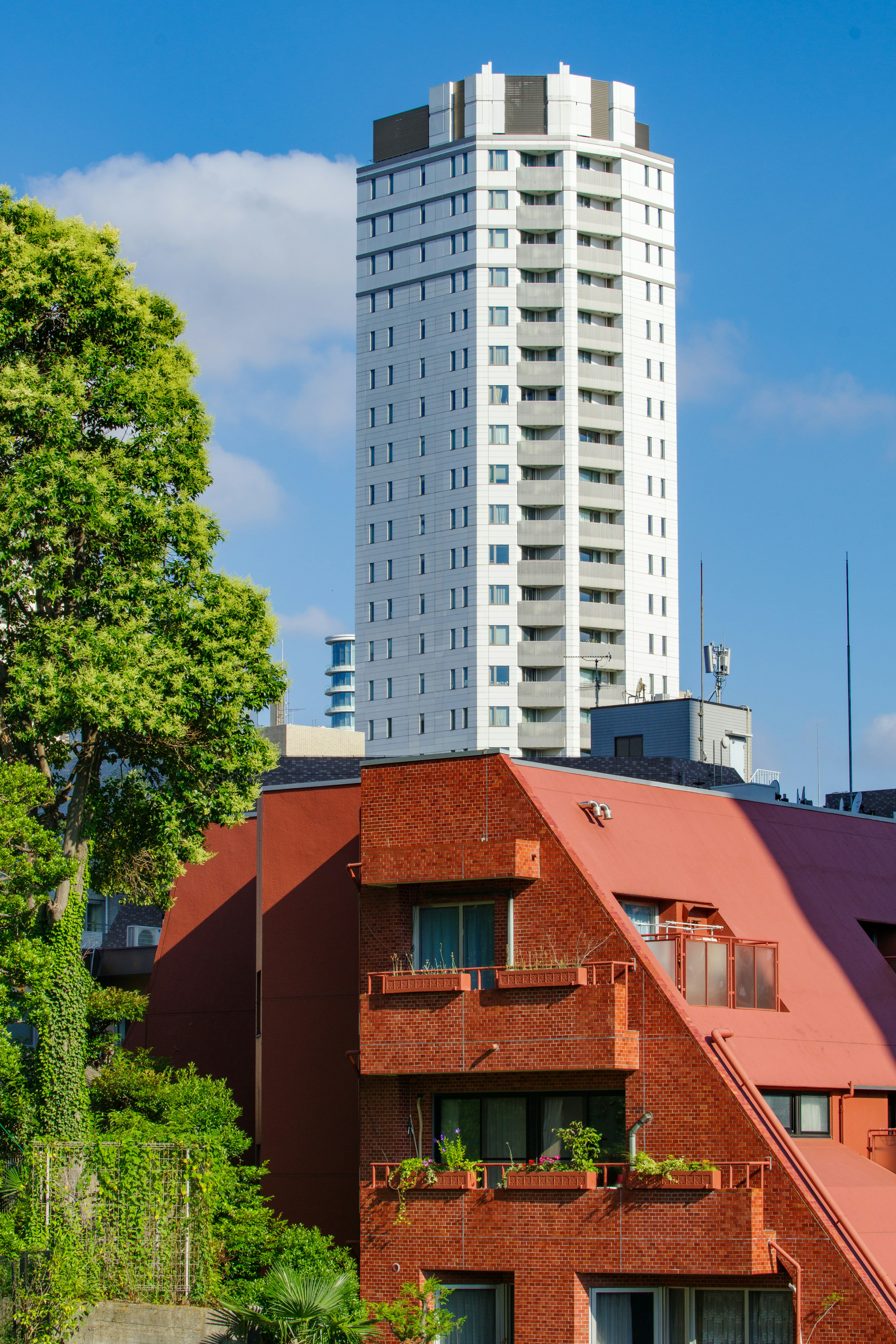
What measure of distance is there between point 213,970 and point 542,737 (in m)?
77.3

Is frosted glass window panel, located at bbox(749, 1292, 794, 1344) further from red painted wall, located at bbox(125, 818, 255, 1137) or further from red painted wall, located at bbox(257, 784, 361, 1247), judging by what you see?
red painted wall, located at bbox(125, 818, 255, 1137)

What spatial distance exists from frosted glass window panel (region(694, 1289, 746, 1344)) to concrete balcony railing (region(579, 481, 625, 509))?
315 feet

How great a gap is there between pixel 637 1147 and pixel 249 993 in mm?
14964

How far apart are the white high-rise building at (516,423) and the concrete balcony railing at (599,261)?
0.45 ft

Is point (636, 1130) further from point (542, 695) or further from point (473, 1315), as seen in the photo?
point (542, 695)

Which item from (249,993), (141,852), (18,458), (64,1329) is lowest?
(64,1329)

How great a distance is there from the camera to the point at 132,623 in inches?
1287

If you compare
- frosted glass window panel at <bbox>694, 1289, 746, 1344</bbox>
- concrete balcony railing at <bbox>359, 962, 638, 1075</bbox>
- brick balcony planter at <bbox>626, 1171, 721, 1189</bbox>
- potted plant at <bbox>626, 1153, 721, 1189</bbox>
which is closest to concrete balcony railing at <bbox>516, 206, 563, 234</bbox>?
concrete balcony railing at <bbox>359, 962, 638, 1075</bbox>

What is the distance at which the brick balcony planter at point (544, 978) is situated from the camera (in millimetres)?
28812

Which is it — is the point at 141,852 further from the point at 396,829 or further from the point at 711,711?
the point at 711,711

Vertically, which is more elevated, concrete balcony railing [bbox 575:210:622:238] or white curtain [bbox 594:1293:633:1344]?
concrete balcony railing [bbox 575:210:622:238]

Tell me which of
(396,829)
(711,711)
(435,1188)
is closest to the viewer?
(435,1188)

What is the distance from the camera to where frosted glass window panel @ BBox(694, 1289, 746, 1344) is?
1090 inches

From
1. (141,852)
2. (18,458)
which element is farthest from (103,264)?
(141,852)
